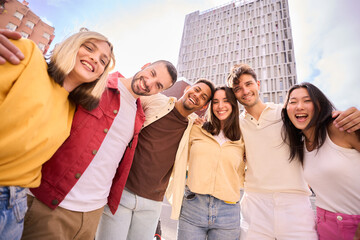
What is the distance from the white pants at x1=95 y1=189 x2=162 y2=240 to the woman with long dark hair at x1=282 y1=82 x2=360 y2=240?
1822mm

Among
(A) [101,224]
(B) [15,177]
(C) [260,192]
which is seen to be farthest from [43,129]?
(C) [260,192]

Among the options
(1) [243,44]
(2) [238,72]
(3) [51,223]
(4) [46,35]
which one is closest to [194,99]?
(2) [238,72]

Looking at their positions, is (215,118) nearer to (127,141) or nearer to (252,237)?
(127,141)

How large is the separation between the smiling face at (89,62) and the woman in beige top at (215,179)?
148cm

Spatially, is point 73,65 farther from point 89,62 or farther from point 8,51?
point 8,51

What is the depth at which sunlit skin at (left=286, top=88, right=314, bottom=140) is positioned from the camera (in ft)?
6.09

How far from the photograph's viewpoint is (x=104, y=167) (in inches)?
65.9

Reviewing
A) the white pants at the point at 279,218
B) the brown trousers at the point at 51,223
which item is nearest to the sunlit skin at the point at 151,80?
the brown trousers at the point at 51,223

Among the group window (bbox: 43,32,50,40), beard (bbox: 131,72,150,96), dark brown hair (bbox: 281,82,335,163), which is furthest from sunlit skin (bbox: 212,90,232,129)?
window (bbox: 43,32,50,40)

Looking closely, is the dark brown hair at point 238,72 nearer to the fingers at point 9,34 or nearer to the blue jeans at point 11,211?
the fingers at point 9,34

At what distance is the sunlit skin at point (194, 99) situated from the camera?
8.43 ft

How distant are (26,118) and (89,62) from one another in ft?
2.24

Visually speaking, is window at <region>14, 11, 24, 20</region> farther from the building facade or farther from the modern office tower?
the modern office tower

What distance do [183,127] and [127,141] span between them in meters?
0.91
